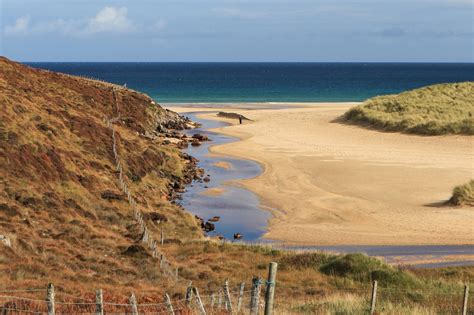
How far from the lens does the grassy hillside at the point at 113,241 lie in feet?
62.8

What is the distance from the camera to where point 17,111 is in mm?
42219

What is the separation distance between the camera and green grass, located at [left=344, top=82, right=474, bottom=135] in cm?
6681

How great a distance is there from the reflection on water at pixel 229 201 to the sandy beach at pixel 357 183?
2.72ft

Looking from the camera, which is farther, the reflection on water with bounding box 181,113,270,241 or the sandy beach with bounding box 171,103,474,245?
the reflection on water with bounding box 181,113,270,241

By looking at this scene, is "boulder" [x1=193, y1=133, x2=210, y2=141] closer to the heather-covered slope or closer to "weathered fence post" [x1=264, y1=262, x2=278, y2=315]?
the heather-covered slope

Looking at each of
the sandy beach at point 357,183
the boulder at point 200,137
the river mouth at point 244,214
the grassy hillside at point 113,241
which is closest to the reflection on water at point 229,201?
the river mouth at point 244,214

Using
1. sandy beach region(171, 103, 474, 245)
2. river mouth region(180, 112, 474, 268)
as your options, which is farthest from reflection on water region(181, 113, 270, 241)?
sandy beach region(171, 103, 474, 245)

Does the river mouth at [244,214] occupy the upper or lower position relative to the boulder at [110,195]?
lower

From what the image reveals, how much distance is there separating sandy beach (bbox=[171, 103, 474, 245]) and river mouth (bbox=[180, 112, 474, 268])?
0.69m

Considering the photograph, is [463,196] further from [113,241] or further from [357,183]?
[113,241]

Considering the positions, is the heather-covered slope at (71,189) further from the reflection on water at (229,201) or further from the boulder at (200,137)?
the boulder at (200,137)

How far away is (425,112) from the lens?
75.1 metres

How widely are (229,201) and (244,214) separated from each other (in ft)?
11.0

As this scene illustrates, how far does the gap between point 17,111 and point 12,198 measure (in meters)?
13.3
